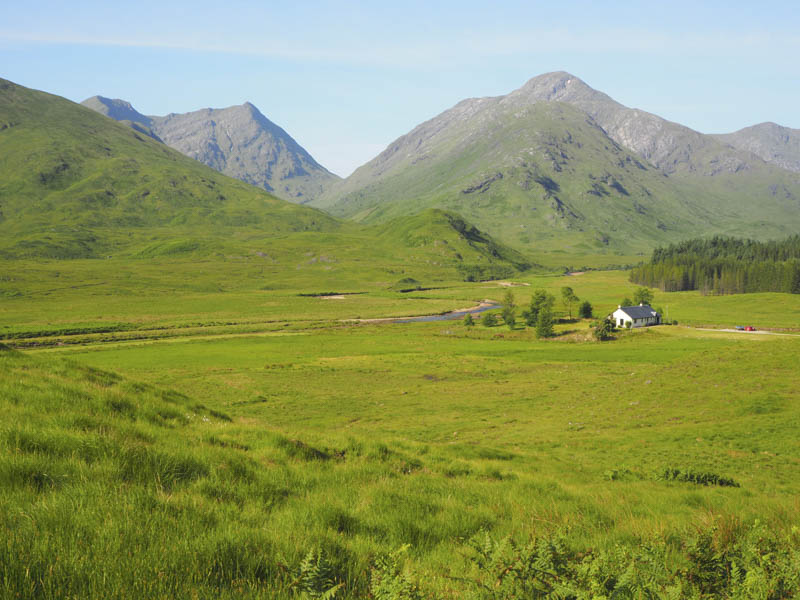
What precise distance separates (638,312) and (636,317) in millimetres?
3157

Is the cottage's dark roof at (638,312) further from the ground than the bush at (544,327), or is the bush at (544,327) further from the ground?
the cottage's dark roof at (638,312)

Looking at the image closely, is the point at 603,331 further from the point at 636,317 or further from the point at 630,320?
the point at 636,317

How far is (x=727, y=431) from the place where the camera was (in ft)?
93.8

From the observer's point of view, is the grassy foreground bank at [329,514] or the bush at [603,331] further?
the bush at [603,331]

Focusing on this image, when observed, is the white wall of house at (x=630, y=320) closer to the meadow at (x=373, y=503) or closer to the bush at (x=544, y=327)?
the bush at (x=544, y=327)

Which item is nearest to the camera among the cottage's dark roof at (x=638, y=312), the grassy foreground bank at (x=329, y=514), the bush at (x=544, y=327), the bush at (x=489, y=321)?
the grassy foreground bank at (x=329, y=514)

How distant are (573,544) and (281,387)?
51.7 m

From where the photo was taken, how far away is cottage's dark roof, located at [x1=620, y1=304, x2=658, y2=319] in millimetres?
111812

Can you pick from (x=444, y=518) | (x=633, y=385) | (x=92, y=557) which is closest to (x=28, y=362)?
(x=92, y=557)

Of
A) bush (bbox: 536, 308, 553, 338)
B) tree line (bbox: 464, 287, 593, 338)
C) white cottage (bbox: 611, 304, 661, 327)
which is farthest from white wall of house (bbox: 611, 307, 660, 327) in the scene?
bush (bbox: 536, 308, 553, 338)

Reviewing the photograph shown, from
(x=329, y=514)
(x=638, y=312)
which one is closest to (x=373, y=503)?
(x=329, y=514)

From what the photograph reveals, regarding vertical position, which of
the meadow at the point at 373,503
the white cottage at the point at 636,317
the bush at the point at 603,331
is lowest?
the bush at the point at 603,331

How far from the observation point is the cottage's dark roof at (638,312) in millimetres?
111812

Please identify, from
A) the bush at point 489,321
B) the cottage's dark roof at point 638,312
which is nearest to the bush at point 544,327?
the bush at point 489,321
